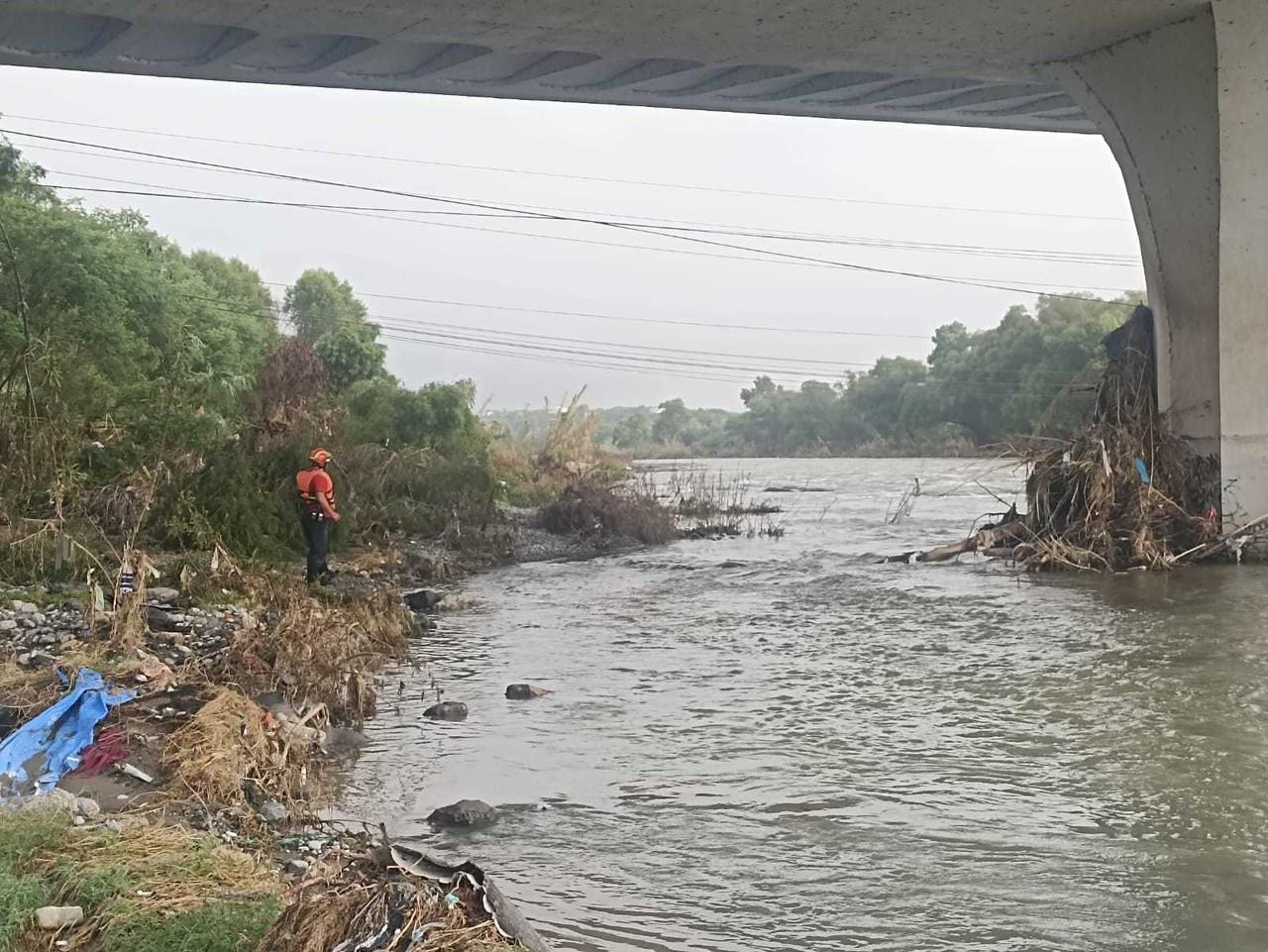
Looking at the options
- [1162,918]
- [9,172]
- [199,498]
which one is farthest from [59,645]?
[9,172]

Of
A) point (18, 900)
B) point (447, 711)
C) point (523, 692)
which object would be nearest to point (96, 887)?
point (18, 900)

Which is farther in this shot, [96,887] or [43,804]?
[43,804]

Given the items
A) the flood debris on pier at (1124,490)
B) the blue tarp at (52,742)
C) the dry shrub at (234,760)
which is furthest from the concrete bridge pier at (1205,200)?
the blue tarp at (52,742)

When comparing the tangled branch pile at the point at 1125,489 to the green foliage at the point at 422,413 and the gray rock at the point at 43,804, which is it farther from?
the gray rock at the point at 43,804

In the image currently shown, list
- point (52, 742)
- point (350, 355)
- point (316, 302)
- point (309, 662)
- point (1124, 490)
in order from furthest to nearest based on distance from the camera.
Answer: point (316, 302), point (350, 355), point (1124, 490), point (309, 662), point (52, 742)

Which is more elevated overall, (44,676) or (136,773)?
(44,676)

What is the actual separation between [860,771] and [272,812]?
3.74 m

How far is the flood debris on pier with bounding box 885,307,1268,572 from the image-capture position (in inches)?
764

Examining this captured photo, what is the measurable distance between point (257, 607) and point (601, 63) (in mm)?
11538

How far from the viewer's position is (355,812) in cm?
754

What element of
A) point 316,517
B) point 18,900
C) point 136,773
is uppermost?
point 316,517

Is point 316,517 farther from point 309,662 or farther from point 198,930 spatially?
point 198,930

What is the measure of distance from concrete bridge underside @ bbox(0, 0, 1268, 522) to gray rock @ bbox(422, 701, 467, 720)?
963cm

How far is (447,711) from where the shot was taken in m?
10.3
